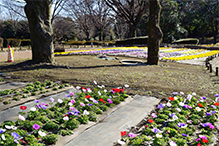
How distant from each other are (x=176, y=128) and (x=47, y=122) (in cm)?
221

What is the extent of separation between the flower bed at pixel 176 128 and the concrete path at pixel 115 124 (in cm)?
17

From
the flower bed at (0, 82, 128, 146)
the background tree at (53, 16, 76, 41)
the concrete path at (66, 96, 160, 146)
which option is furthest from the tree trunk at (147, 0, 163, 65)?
the background tree at (53, 16, 76, 41)

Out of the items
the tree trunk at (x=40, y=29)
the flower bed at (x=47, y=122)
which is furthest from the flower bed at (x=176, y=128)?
the tree trunk at (x=40, y=29)

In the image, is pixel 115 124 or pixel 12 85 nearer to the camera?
pixel 115 124

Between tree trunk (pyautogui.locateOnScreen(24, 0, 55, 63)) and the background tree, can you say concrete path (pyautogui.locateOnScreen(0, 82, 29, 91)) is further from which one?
the background tree

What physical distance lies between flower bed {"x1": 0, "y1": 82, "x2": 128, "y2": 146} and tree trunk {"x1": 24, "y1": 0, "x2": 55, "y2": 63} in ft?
15.6

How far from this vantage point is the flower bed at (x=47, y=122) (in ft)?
8.10

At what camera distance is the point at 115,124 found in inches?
127

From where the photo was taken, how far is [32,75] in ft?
21.4

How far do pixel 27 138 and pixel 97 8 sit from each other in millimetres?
37969

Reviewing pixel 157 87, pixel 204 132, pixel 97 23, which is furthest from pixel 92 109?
pixel 97 23

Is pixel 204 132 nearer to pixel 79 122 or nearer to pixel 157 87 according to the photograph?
pixel 79 122

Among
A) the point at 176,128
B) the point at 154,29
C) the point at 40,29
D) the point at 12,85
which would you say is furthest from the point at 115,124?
the point at 154,29

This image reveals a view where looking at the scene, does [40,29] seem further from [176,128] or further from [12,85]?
[176,128]
